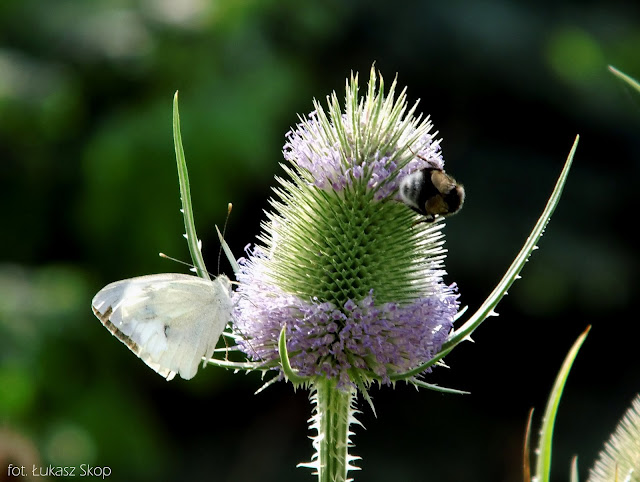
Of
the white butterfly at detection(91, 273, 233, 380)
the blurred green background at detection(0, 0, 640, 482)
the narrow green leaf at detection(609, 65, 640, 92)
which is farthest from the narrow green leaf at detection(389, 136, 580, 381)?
the blurred green background at detection(0, 0, 640, 482)

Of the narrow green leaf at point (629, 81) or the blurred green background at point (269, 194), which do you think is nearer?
the narrow green leaf at point (629, 81)

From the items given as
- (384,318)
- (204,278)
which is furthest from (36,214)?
(384,318)

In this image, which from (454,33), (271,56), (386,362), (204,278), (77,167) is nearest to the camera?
(386,362)

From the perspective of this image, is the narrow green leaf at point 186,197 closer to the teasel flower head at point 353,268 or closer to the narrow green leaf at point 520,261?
the teasel flower head at point 353,268

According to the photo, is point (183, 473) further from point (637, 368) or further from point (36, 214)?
point (637, 368)

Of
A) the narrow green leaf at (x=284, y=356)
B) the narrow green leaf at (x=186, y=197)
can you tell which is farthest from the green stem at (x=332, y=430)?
the narrow green leaf at (x=186, y=197)
